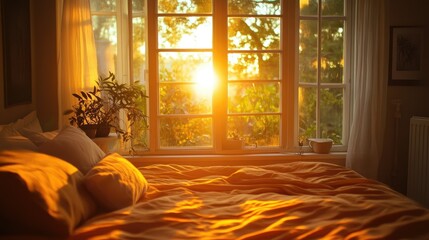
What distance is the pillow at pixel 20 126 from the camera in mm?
2384

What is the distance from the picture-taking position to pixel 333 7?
4.54 metres

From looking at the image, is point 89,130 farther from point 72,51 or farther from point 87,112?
point 72,51

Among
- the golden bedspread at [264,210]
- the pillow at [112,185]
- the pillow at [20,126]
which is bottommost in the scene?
the golden bedspread at [264,210]

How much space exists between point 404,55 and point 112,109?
10.1 feet

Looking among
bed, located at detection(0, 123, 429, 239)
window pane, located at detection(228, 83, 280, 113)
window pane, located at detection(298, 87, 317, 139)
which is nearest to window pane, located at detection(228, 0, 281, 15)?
window pane, located at detection(228, 83, 280, 113)

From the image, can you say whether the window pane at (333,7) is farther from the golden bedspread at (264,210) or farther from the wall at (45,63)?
the wall at (45,63)

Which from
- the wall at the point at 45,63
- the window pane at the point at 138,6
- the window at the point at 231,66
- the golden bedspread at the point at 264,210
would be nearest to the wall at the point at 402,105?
the window at the point at 231,66

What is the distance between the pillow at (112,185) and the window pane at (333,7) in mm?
3200

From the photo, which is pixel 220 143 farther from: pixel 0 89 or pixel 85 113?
pixel 0 89

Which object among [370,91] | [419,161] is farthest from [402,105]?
[419,161]

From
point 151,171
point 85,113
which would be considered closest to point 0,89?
point 85,113

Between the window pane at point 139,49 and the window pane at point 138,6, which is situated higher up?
the window pane at point 138,6

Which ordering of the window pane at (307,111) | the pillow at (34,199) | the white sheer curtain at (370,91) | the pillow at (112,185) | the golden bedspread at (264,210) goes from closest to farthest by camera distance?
the pillow at (34,199)
the golden bedspread at (264,210)
the pillow at (112,185)
the white sheer curtain at (370,91)
the window pane at (307,111)

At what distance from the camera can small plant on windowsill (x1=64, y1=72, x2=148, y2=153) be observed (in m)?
3.73
